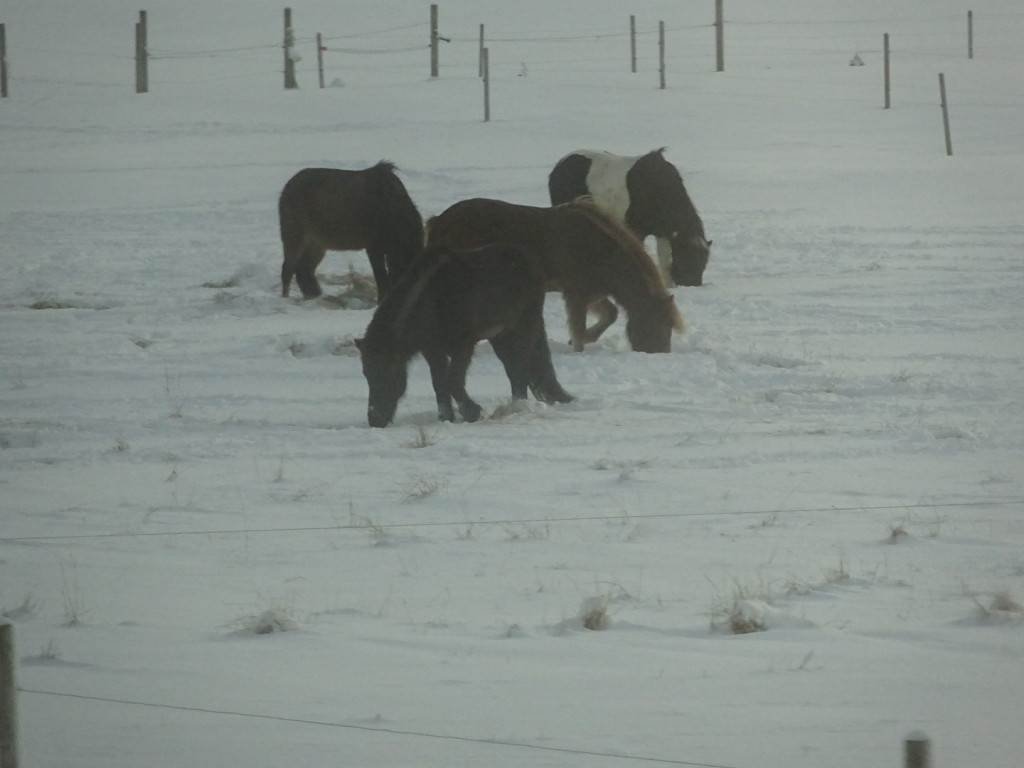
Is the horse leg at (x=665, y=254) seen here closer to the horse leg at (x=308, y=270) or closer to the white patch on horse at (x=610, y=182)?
the white patch on horse at (x=610, y=182)

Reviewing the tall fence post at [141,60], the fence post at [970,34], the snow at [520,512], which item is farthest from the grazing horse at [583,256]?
the fence post at [970,34]

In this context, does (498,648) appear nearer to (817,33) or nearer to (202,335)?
(202,335)

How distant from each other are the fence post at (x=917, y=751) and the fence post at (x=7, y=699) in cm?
184

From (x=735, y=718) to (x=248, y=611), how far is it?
73.5 inches

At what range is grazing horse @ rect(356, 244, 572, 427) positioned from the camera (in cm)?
816

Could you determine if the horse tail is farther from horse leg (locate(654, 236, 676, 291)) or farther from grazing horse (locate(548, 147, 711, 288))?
horse leg (locate(654, 236, 676, 291))

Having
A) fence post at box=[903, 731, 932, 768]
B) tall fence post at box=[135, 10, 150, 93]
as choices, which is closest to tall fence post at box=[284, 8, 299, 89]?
tall fence post at box=[135, 10, 150, 93]

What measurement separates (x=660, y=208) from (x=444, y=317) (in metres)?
5.79

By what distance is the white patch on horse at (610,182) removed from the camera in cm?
1372

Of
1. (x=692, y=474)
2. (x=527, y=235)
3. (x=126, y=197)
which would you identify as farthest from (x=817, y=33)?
(x=692, y=474)

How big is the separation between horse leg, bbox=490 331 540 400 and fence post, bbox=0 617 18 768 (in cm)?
561

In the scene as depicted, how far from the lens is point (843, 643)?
4422 mm

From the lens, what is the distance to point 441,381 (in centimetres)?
827

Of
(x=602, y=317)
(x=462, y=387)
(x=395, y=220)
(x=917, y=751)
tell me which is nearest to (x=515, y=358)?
(x=462, y=387)
